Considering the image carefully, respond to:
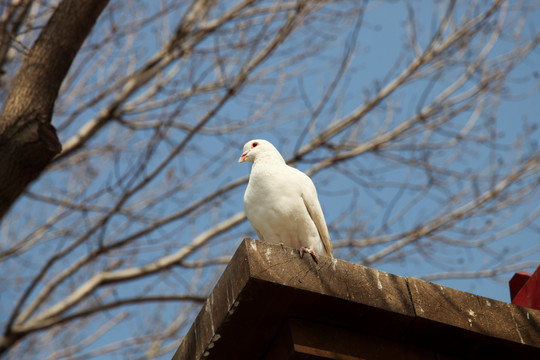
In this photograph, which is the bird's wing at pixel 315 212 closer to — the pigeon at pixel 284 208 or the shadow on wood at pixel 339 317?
the pigeon at pixel 284 208

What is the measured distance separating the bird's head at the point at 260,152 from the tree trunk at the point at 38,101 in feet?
3.76

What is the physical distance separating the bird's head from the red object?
4.91ft

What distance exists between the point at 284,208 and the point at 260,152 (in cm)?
61

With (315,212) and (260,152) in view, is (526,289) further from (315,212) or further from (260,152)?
(260,152)

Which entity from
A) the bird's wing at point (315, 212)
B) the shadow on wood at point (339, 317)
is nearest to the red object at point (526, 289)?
the shadow on wood at point (339, 317)

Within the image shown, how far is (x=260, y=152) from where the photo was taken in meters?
4.12

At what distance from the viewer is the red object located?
3119 millimetres

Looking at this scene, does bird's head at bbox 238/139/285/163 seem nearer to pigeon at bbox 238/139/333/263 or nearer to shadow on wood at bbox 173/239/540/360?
pigeon at bbox 238/139/333/263

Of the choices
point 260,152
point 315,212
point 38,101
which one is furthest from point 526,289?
point 38,101

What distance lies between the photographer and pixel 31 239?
24.3 feet

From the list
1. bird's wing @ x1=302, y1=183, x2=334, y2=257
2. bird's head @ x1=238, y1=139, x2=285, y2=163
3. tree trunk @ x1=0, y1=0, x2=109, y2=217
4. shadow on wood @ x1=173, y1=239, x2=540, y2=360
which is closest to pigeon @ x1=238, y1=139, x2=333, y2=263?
bird's wing @ x1=302, y1=183, x2=334, y2=257

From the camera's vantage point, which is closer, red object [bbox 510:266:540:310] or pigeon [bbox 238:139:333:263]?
red object [bbox 510:266:540:310]

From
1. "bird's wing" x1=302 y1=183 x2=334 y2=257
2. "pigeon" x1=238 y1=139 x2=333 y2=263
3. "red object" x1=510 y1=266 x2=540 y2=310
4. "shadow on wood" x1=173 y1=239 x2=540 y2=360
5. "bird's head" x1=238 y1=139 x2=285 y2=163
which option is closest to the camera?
"shadow on wood" x1=173 y1=239 x2=540 y2=360

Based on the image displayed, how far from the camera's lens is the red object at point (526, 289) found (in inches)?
123
